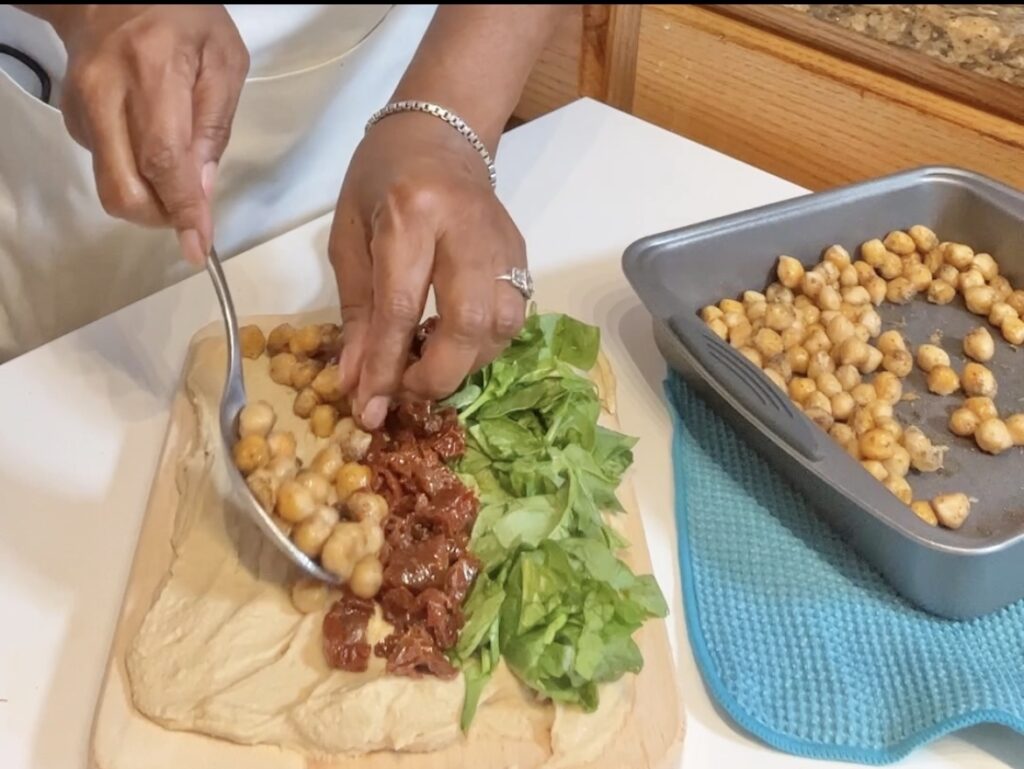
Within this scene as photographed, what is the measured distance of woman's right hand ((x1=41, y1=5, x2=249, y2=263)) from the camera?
68 centimetres

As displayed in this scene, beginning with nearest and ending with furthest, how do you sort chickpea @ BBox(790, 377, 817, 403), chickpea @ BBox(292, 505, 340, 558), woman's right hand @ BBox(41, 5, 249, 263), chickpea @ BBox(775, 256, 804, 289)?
woman's right hand @ BBox(41, 5, 249, 263), chickpea @ BBox(292, 505, 340, 558), chickpea @ BBox(790, 377, 817, 403), chickpea @ BBox(775, 256, 804, 289)

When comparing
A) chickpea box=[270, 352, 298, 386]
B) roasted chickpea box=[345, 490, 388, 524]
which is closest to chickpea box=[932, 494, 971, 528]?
roasted chickpea box=[345, 490, 388, 524]

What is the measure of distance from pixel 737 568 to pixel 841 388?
9.1 inches

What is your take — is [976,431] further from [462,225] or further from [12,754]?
[12,754]

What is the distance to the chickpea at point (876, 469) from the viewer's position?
2.97 feet

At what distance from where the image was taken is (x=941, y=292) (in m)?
1.10

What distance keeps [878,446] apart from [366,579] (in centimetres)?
45

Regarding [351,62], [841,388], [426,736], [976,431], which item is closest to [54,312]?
[351,62]

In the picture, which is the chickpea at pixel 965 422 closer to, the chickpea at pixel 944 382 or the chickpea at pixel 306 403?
the chickpea at pixel 944 382

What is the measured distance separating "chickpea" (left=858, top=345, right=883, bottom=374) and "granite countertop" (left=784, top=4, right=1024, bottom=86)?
409 millimetres

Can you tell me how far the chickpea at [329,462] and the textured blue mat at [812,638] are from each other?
0.93 feet

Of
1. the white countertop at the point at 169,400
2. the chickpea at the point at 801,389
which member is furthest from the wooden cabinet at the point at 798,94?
the chickpea at the point at 801,389

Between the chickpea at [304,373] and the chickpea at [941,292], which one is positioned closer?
the chickpea at [304,373]

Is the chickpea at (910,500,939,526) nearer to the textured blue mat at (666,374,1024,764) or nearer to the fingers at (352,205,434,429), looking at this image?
the textured blue mat at (666,374,1024,764)
